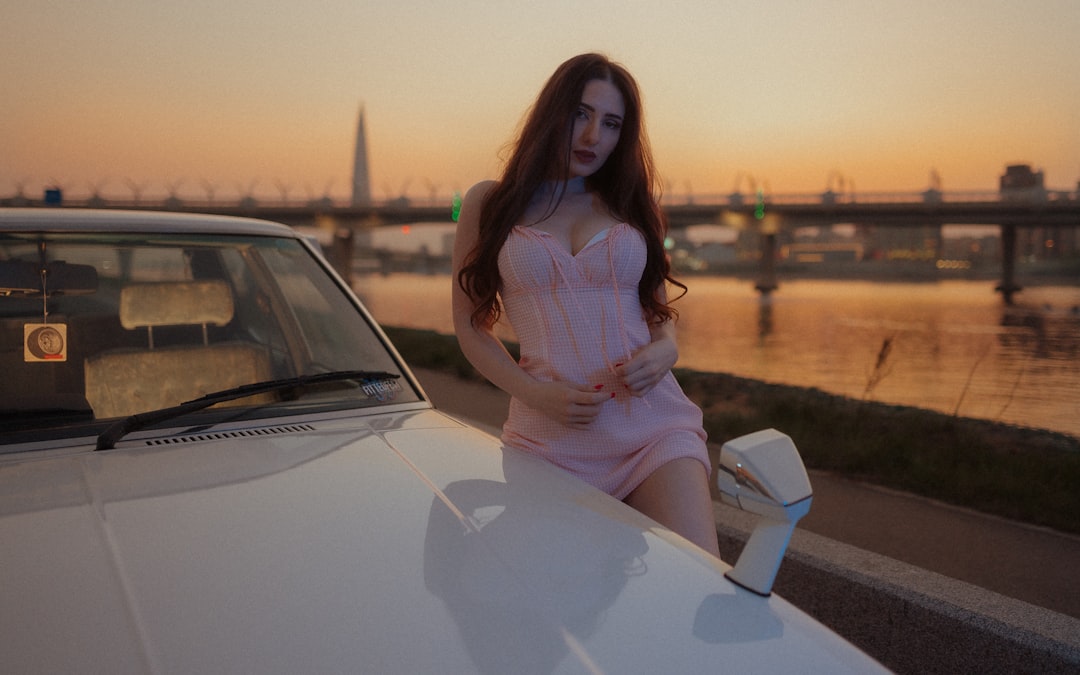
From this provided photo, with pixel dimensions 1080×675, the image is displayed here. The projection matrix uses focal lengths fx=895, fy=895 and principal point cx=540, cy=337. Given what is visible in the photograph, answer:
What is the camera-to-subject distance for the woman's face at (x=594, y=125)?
243 centimetres

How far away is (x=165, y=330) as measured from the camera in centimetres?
262

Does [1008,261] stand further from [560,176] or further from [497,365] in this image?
[497,365]

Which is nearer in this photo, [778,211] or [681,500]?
[681,500]

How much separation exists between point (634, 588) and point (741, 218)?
70153 millimetres

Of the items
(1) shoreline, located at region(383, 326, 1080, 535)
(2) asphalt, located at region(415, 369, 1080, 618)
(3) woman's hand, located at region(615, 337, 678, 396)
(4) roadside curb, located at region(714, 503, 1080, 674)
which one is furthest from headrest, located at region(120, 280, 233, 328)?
(1) shoreline, located at region(383, 326, 1080, 535)

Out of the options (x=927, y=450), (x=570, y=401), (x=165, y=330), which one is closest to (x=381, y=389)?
(x=570, y=401)

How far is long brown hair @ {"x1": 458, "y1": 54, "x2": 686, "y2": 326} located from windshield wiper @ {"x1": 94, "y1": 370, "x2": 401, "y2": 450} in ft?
1.16

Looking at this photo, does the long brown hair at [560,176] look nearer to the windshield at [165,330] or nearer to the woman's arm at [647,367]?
the woman's arm at [647,367]

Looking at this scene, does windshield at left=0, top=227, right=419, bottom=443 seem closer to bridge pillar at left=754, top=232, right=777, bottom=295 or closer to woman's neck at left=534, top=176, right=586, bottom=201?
woman's neck at left=534, top=176, right=586, bottom=201

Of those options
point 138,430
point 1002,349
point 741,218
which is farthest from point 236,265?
point 741,218

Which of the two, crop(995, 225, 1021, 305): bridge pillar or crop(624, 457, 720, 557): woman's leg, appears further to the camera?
crop(995, 225, 1021, 305): bridge pillar

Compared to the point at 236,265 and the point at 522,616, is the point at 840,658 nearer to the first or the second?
the point at 522,616

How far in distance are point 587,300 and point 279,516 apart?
1.01 m

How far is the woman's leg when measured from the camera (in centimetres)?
205
